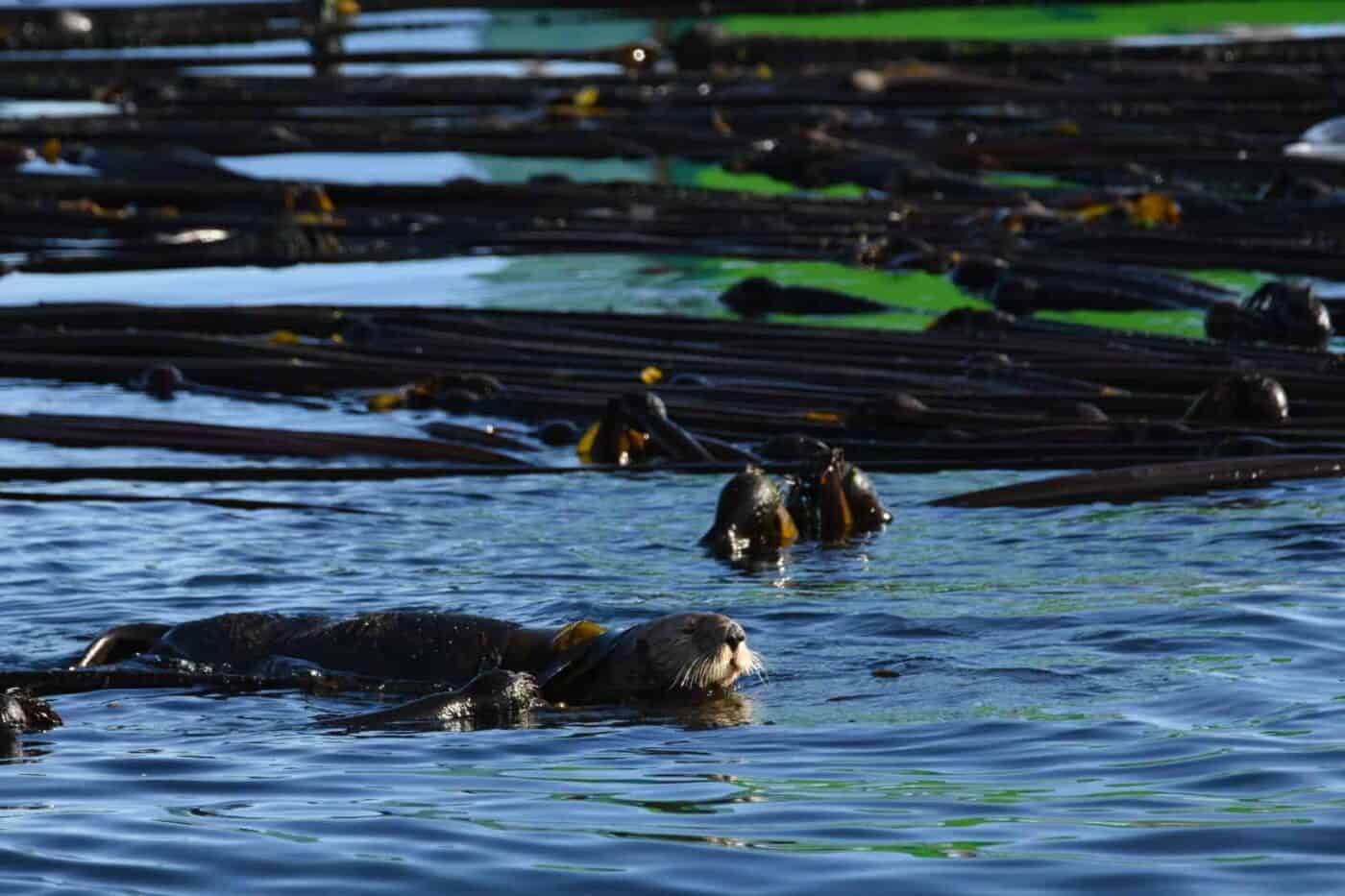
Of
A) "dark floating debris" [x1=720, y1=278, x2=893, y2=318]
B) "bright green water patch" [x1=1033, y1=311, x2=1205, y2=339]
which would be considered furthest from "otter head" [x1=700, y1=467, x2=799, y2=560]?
"dark floating debris" [x1=720, y1=278, x2=893, y2=318]

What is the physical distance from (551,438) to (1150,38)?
2326cm

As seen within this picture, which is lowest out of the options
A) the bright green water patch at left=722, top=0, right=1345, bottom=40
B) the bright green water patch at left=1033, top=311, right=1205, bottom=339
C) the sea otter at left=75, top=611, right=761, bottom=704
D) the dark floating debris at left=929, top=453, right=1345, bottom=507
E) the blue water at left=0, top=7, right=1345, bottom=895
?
the blue water at left=0, top=7, right=1345, bottom=895

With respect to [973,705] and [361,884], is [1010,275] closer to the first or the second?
[973,705]

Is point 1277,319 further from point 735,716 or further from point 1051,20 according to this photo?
point 1051,20

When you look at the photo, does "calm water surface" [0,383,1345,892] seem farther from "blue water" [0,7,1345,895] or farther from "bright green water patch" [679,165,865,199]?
"bright green water patch" [679,165,865,199]

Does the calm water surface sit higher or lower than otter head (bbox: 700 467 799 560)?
lower

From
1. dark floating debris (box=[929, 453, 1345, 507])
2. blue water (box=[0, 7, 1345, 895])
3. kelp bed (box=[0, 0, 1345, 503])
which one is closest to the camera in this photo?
blue water (box=[0, 7, 1345, 895])

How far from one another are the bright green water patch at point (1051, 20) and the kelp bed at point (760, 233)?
11.3 feet

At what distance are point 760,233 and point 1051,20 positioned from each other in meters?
19.4

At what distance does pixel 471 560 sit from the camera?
30.9ft

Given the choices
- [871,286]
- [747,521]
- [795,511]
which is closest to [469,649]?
[747,521]

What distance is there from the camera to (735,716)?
23.2 feet

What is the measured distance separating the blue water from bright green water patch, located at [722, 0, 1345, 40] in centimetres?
2367

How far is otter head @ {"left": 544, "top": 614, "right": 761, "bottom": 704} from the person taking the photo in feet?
23.7
